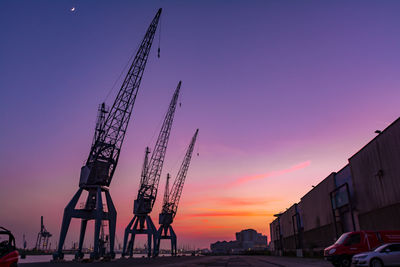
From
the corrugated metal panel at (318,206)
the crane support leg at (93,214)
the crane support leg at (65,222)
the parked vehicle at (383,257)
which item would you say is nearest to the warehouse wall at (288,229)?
the corrugated metal panel at (318,206)

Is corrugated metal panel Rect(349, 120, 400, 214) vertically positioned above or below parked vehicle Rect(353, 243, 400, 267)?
above

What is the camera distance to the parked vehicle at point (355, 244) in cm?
2030

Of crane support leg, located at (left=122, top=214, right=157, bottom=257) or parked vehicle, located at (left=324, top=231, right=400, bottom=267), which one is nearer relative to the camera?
parked vehicle, located at (left=324, top=231, right=400, bottom=267)

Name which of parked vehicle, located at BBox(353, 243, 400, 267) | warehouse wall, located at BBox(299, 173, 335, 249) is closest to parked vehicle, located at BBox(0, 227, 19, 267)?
parked vehicle, located at BBox(353, 243, 400, 267)

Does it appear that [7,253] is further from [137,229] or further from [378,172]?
[137,229]

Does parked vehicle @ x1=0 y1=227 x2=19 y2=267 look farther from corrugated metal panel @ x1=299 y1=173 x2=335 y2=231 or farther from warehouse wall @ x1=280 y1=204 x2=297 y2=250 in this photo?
warehouse wall @ x1=280 y1=204 x2=297 y2=250

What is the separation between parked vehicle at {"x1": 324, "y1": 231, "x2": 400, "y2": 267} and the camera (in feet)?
66.6

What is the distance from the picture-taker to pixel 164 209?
120 m

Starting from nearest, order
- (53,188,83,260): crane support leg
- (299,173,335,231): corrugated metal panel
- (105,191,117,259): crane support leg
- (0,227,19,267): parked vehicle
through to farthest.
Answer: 1. (0,227,19,267): parked vehicle
2. (299,173,335,231): corrugated metal panel
3. (53,188,83,260): crane support leg
4. (105,191,117,259): crane support leg

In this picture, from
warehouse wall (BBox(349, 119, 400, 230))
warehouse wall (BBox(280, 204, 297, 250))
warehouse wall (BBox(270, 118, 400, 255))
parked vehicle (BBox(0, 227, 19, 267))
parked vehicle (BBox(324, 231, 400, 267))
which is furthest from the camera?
warehouse wall (BBox(280, 204, 297, 250))

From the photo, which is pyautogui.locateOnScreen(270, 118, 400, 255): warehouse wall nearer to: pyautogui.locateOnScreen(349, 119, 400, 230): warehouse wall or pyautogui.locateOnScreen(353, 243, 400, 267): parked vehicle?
pyautogui.locateOnScreen(349, 119, 400, 230): warehouse wall

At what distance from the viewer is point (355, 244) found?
67.2 ft

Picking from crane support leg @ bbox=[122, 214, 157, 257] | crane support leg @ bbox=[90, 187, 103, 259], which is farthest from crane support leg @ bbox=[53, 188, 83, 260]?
crane support leg @ bbox=[122, 214, 157, 257]

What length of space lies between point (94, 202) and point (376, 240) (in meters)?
49.2
